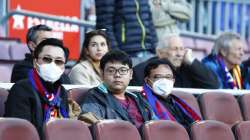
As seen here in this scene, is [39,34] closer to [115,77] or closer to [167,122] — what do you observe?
[115,77]

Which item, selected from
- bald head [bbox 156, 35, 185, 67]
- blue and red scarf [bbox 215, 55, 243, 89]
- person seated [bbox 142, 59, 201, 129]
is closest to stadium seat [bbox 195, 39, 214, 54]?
blue and red scarf [bbox 215, 55, 243, 89]

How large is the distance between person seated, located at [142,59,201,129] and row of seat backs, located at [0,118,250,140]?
22.7 inches

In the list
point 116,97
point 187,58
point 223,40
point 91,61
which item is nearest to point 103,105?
point 116,97

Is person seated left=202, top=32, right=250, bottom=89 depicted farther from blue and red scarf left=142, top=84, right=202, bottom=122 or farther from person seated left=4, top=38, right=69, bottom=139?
person seated left=4, top=38, right=69, bottom=139

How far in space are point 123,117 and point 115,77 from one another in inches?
12.1

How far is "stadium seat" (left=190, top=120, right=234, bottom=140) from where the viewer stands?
23.6ft

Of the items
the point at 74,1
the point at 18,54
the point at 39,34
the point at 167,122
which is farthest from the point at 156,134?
the point at 74,1

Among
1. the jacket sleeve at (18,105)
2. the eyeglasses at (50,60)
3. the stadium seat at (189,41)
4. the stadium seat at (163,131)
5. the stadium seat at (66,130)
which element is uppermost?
the eyeglasses at (50,60)

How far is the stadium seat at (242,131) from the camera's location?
739cm

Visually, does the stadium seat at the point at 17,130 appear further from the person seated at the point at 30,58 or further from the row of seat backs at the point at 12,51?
the row of seat backs at the point at 12,51

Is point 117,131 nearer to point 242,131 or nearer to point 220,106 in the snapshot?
point 242,131

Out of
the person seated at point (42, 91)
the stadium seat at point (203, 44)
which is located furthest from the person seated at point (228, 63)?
the stadium seat at point (203, 44)

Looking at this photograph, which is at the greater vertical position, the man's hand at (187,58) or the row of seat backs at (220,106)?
the man's hand at (187,58)

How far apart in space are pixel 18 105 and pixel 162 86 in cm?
125
